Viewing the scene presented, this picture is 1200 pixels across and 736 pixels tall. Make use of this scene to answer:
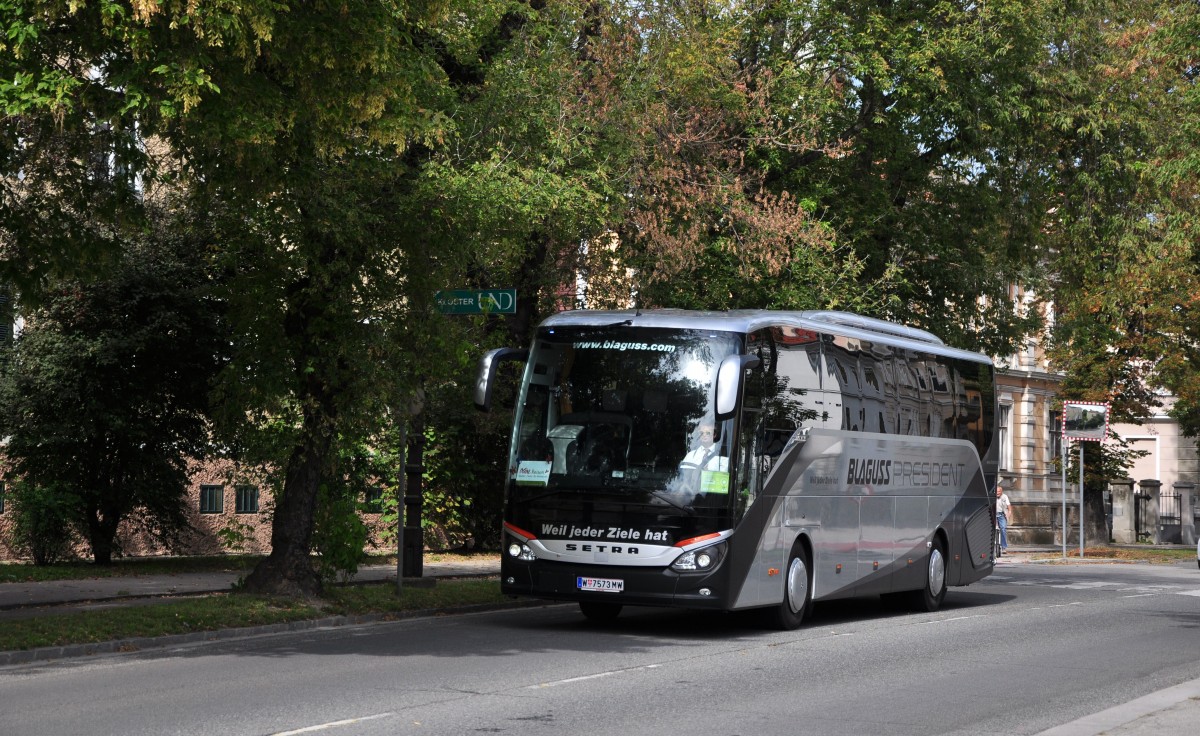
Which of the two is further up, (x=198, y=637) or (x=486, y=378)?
(x=486, y=378)

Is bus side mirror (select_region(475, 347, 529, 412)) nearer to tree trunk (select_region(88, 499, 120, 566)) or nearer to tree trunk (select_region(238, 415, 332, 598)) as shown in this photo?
tree trunk (select_region(238, 415, 332, 598))

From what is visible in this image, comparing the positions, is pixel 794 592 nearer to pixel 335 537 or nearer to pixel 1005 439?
pixel 335 537

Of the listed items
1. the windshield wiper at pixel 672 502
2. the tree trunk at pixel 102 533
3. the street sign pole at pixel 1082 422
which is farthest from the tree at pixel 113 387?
the street sign pole at pixel 1082 422

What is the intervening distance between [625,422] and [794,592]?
3.19m

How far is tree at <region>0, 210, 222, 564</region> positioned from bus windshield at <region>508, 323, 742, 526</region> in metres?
8.59

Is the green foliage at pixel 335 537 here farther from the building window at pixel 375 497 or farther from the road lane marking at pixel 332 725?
the building window at pixel 375 497

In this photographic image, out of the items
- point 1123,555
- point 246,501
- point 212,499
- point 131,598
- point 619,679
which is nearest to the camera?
point 619,679

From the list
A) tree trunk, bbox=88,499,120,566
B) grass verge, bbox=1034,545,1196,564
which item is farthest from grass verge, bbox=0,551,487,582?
grass verge, bbox=1034,545,1196,564

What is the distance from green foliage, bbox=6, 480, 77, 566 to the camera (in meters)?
24.0

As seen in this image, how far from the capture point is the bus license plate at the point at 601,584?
53.8 feet

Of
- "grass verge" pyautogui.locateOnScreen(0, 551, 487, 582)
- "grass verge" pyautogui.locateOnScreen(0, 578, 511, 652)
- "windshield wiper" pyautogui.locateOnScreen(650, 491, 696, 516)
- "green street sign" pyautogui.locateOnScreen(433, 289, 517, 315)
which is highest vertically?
"green street sign" pyautogui.locateOnScreen(433, 289, 517, 315)

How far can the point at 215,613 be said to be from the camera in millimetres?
16062

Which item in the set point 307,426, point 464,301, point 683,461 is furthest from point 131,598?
point 683,461

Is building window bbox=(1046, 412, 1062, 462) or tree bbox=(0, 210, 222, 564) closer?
tree bbox=(0, 210, 222, 564)
